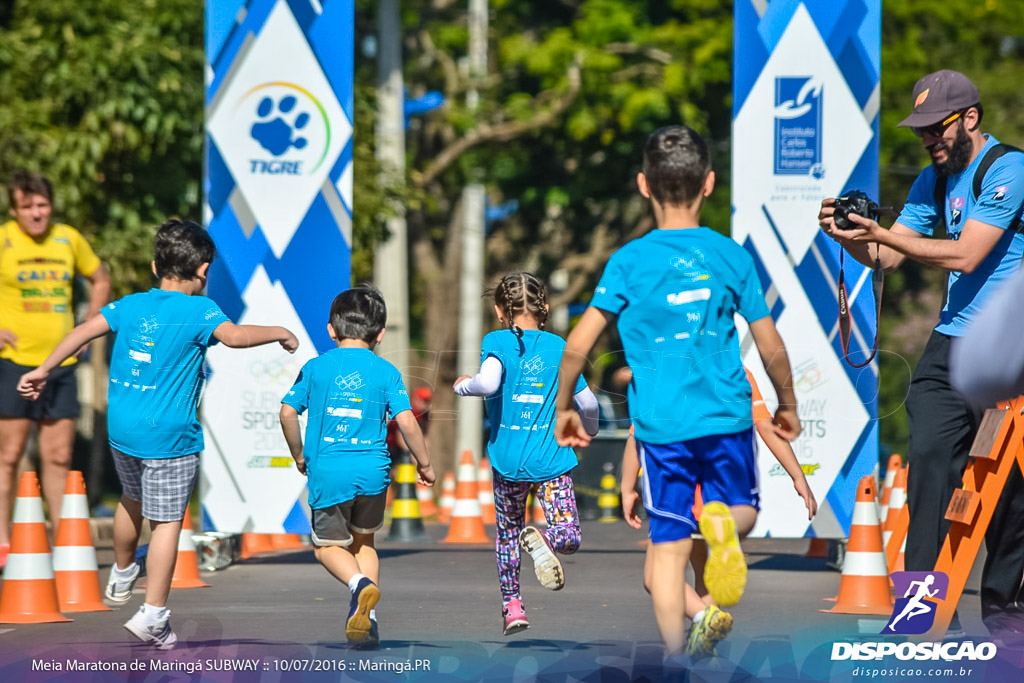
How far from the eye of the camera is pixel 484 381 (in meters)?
6.97

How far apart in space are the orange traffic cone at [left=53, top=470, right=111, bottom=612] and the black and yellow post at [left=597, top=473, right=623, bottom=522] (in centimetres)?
790

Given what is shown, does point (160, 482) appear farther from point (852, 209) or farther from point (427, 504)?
point (427, 504)

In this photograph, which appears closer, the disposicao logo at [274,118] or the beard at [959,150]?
the beard at [959,150]

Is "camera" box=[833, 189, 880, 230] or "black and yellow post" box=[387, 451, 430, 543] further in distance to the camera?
"black and yellow post" box=[387, 451, 430, 543]

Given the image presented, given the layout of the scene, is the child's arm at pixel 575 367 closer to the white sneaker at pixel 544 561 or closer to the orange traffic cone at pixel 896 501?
the white sneaker at pixel 544 561

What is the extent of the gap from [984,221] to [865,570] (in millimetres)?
2744

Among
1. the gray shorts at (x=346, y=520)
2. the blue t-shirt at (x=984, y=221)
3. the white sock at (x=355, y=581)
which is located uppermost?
the blue t-shirt at (x=984, y=221)

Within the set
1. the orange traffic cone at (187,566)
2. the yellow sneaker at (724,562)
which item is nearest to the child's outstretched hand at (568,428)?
the yellow sneaker at (724,562)

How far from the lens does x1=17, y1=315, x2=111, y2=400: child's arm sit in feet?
22.2

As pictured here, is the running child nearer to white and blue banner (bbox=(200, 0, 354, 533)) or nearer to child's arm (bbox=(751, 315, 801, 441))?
child's arm (bbox=(751, 315, 801, 441))

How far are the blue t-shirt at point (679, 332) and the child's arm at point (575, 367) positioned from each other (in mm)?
57

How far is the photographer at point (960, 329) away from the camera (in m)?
6.09

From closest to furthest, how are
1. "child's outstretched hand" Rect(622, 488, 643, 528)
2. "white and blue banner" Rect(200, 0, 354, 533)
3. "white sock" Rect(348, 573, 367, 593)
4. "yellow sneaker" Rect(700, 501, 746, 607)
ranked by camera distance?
"yellow sneaker" Rect(700, 501, 746, 607)
"child's outstretched hand" Rect(622, 488, 643, 528)
"white sock" Rect(348, 573, 367, 593)
"white and blue banner" Rect(200, 0, 354, 533)

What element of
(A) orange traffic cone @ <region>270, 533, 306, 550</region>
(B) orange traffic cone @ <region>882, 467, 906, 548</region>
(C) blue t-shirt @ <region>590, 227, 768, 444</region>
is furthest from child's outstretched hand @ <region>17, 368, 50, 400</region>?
(B) orange traffic cone @ <region>882, 467, 906, 548</region>
